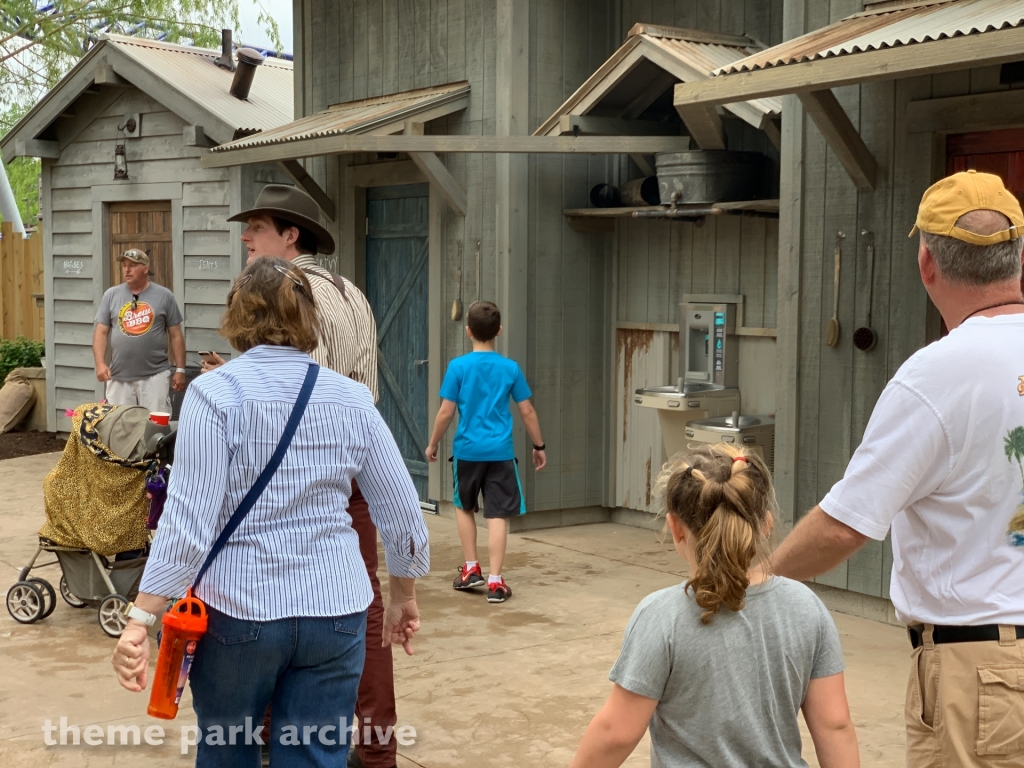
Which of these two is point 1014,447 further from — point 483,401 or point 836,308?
point 483,401

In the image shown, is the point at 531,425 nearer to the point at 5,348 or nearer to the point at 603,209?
the point at 603,209

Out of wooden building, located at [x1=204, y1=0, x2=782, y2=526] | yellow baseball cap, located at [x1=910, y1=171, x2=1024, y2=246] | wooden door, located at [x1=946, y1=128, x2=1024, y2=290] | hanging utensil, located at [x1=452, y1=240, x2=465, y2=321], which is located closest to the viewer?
yellow baseball cap, located at [x1=910, y1=171, x2=1024, y2=246]

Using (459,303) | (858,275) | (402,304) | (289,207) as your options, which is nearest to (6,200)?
(402,304)

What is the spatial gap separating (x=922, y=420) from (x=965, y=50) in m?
2.89

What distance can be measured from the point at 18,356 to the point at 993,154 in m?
12.3

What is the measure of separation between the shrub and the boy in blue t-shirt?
31.6ft

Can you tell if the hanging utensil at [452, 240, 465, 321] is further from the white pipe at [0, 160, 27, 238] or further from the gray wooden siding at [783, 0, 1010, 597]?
the white pipe at [0, 160, 27, 238]

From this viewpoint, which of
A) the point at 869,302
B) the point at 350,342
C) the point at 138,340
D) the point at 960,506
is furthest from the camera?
the point at 138,340

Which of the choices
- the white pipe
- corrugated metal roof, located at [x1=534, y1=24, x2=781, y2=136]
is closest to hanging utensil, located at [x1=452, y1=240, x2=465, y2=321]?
corrugated metal roof, located at [x1=534, y1=24, x2=781, y2=136]

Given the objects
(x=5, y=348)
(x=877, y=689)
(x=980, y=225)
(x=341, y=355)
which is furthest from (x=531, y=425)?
(x=5, y=348)

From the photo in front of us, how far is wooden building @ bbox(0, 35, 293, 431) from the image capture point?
11398 mm

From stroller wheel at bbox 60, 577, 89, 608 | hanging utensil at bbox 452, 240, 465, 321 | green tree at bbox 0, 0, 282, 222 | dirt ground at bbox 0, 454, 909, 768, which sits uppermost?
green tree at bbox 0, 0, 282, 222

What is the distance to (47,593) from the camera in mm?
6434

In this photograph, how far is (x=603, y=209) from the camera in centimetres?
856
